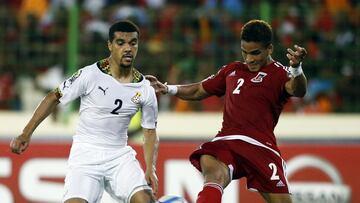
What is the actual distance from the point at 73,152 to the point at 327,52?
644 cm

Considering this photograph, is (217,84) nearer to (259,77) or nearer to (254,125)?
(259,77)

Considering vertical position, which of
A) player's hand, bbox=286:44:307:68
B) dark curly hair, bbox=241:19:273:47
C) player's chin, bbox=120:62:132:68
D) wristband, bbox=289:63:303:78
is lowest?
wristband, bbox=289:63:303:78

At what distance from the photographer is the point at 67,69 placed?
1497 cm

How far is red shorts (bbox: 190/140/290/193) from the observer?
30.9 ft

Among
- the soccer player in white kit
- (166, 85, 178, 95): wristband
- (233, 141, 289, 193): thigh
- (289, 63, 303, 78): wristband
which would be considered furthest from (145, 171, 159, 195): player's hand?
(289, 63, 303, 78): wristband

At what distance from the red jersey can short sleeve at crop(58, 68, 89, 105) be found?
127 cm

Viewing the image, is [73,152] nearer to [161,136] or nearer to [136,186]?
[136,186]

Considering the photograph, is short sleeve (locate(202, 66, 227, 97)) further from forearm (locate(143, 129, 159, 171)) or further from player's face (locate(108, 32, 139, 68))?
player's face (locate(108, 32, 139, 68))

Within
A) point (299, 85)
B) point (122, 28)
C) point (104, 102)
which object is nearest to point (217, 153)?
point (299, 85)

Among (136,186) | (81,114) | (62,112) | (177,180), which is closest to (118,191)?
(136,186)

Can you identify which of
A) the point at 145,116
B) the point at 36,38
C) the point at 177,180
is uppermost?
the point at 36,38

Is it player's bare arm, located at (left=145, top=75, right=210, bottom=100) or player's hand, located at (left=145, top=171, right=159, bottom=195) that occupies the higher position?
player's bare arm, located at (left=145, top=75, right=210, bottom=100)

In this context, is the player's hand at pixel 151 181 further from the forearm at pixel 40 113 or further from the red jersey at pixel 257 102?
the forearm at pixel 40 113

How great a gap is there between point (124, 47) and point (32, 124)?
1.01 m
